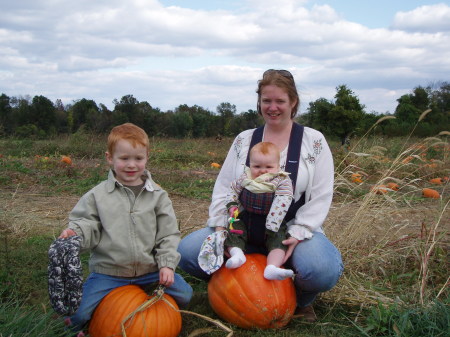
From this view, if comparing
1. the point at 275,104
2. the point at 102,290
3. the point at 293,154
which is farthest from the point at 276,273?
the point at 275,104

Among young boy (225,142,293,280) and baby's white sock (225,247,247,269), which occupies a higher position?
young boy (225,142,293,280)

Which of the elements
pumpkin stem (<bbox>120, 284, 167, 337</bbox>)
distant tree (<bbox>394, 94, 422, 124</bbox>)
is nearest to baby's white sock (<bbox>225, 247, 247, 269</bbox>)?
pumpkin stem (<bbox>120, 284, 167, 337</bbox>)

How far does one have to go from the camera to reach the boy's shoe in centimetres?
279

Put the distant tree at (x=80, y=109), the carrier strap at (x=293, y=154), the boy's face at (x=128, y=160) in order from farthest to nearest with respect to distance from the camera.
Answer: the distant tree at (x=80, y=109), the carrier strap at (x=293, y=154), the boy's face at (x=128, y=160)

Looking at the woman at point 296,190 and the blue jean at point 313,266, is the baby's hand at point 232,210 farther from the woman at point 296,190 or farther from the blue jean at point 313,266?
the blue jean at point 313,266

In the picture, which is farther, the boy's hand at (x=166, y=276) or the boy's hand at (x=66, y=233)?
the boy's hand at (x=166, y=276)

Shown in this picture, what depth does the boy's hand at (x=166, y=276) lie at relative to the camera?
2457mm

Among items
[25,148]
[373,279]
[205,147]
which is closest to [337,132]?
[205,147]

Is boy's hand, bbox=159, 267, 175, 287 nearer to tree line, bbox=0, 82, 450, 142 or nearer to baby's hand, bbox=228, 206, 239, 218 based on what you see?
baby's hand, bbox=228, 206, 239, 218

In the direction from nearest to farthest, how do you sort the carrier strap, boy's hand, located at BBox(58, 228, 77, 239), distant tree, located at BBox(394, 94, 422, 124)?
boy's hand, located at BBox(58, 228, 77, 239) → the carrier strap → distant tree, located at BBox(394, 94, 422, 124)

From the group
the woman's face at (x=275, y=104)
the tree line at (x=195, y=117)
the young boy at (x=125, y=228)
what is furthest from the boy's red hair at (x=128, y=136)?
the tree line at (x=195, y=117)

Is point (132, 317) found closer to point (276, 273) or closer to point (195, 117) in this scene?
point (276, 273)

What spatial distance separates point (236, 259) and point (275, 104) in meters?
1.02

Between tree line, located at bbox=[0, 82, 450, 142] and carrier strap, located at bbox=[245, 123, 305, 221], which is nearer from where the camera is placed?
carrier strap, located at bbox=[245, 123, 305, 221]
